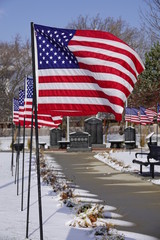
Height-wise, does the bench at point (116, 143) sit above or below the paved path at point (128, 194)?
above

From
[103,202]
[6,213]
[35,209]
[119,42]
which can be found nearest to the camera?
[119,42]

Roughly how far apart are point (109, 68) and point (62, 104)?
0.93 meters

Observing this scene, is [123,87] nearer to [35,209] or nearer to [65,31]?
[65,31]

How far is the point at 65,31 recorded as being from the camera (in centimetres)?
714

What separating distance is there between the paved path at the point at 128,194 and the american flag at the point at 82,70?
7.56ft

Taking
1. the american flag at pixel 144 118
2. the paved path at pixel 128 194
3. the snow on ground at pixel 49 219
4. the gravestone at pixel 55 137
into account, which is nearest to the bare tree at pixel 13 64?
the gravestone at pixel 55 137

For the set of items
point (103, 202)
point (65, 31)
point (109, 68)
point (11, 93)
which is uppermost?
point (11, 93)

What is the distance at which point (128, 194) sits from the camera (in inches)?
463

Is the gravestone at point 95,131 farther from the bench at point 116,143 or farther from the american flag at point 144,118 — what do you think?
the american flag at point 144,118

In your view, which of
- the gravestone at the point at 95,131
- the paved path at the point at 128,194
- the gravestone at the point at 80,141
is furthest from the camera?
the gravestone at the point at 95,131

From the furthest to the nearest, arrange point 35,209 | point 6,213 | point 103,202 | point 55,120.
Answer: point 55,120 → point 103,202 → point 35,209 → point 6,213

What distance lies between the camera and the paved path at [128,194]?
27.2 ft

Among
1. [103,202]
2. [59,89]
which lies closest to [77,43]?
[59,89]

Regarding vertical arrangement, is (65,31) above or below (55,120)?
above
